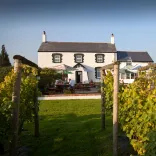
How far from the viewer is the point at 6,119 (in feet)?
15.8

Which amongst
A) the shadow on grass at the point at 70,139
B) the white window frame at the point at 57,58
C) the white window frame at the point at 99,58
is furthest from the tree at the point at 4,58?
the shadow on grass at the point at 70,139

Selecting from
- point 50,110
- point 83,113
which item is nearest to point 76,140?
point 83,113

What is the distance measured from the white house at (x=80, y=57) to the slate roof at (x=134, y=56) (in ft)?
2.66

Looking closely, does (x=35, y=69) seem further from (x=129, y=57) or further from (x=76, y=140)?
(x=129, y=57)

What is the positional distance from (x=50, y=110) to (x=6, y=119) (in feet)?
27.9

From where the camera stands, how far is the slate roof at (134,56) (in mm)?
44875

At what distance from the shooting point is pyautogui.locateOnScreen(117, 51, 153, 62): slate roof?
1767 inches

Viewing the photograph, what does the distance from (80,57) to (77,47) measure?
2.07 meters

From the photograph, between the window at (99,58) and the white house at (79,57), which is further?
the window at (99,58)

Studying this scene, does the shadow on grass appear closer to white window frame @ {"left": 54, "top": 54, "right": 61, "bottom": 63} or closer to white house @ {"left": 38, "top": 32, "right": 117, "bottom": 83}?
white house @ {"left": 38, "top": 32, "right": 117, "bottom": 83}

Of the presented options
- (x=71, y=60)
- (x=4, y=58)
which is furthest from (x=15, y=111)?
(x=4, y=58)

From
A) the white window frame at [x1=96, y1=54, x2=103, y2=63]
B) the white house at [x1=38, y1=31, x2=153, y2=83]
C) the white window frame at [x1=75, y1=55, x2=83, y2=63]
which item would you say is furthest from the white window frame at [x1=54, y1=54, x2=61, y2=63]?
the white window frame at [x1=96, y1=54, x2=103, y2=63]

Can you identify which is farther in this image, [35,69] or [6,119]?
[35,69]

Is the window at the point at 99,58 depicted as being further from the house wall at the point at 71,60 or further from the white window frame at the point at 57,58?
the white window frame at the point at 57,58
